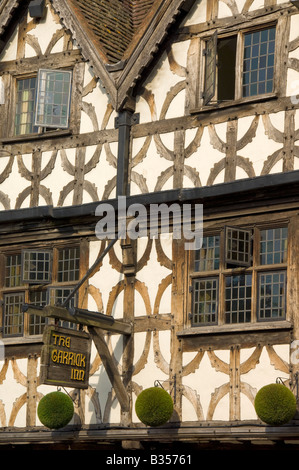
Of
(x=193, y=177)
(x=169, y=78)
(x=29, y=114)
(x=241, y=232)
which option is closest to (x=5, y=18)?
(x=29, y=114)

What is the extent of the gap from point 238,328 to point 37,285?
12.8 ft

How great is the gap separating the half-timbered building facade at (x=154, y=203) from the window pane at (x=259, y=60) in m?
0.02

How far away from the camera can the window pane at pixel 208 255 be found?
1741 cm

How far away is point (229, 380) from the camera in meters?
16.7

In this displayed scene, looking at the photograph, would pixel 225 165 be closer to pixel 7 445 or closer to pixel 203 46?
pixel 203 46

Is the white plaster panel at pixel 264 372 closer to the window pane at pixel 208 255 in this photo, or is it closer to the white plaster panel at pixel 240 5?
the window pane at pixel 208 255

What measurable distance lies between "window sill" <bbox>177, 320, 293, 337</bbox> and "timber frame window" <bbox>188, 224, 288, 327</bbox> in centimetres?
12

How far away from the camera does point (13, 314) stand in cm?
1920

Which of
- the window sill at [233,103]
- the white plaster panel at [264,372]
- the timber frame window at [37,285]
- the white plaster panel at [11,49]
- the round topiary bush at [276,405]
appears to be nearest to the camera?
the round topiary bush at [276,405]

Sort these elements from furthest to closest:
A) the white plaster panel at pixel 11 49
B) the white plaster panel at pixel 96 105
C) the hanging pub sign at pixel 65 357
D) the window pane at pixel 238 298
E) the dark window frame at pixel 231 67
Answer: the white plaster panel at pixel 11 49
the white plaster panel at pixel 96 105
the dark window frame at pixel 231 67
the window pane at pixel 238 298
the hanging pub sign at pixel 65 357

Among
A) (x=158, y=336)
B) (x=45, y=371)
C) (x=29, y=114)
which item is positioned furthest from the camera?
(x=29, y=114)

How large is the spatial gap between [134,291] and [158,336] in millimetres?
842

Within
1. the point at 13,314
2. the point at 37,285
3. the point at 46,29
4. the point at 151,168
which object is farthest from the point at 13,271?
the point at 46,29

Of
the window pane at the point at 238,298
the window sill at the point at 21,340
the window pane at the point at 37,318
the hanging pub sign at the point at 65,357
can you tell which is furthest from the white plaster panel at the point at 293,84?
the window sill at the point at 21,340
